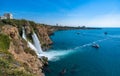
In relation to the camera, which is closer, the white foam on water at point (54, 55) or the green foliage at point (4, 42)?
the green foliage at point (4, 42)

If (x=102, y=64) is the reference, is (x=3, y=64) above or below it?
above

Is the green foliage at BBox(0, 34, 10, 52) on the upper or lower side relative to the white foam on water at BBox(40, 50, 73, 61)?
upper

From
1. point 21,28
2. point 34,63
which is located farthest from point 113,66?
point 21,28

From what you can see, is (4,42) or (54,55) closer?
(4,42)

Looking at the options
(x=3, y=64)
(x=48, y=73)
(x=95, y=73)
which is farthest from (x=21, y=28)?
(x=3, y=64)

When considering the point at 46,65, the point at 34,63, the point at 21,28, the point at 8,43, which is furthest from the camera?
the point at 21,28

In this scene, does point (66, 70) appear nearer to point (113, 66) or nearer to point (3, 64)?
point (113, 66)

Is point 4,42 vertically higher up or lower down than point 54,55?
higher up

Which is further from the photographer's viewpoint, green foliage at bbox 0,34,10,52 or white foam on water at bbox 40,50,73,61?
white foam on water at bbox 40,50,73,61

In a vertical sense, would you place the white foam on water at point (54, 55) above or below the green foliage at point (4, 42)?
below

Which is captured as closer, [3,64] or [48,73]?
[3,64]

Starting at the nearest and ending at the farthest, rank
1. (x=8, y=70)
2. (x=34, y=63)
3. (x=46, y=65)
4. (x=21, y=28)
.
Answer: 1. (x=8, y=70)
2. (x=34, y=63)
3. (x=46, y=65)
4. (x=21, y=28)
